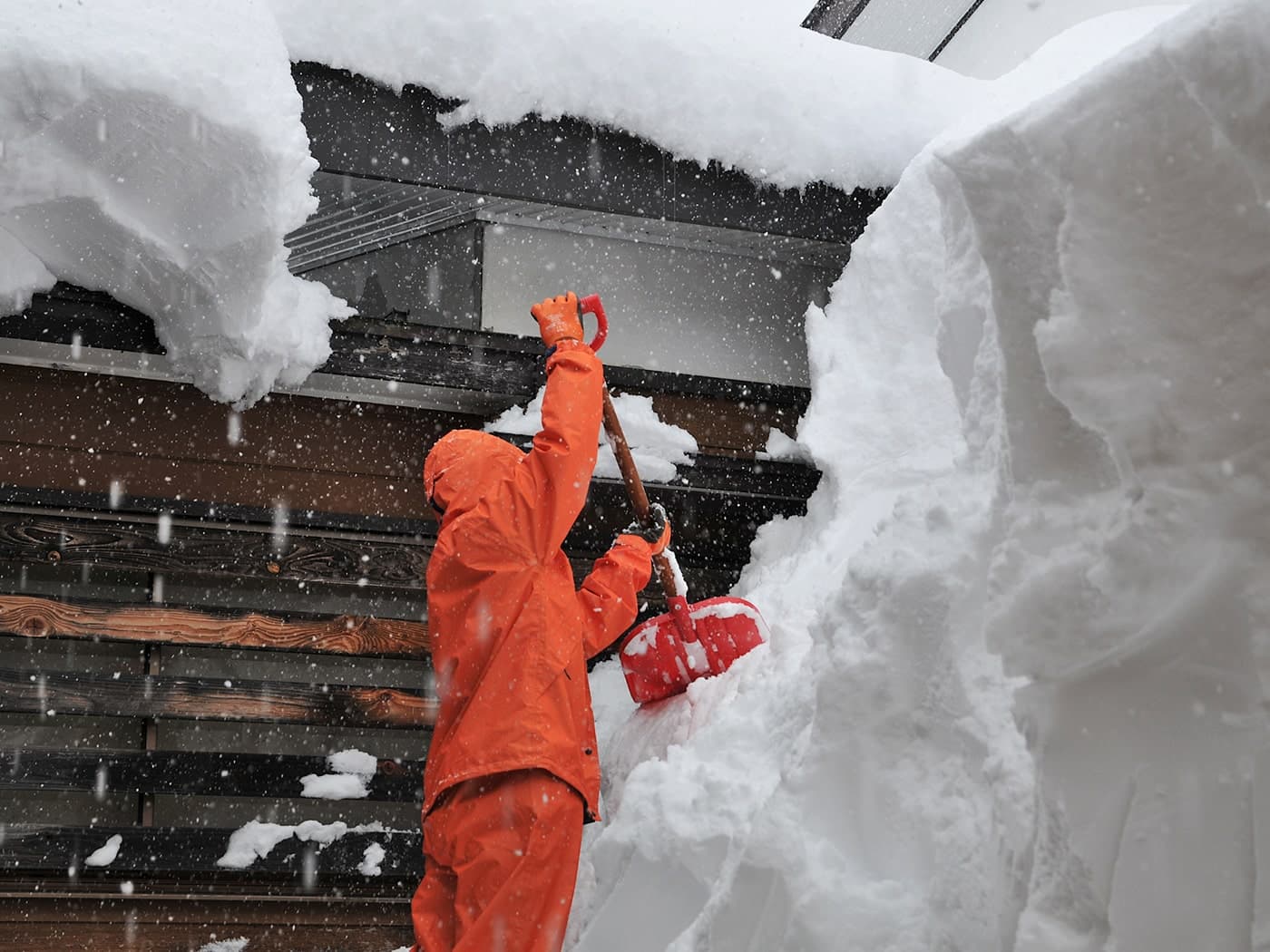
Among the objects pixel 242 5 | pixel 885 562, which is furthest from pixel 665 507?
pixel 885 562

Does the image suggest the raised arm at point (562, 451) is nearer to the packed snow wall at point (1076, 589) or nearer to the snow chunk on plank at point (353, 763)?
the packed snow wall at point (1076, 589)

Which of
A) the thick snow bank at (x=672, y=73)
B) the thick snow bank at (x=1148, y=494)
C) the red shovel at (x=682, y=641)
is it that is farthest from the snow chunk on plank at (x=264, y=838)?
the thick snow bank at (x=1148, y=494)

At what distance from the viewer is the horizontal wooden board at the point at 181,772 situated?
365 cm

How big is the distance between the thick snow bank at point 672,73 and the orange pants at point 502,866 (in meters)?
2.48

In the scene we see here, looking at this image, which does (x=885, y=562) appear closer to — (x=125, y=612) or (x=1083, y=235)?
(x=1083, y=235)

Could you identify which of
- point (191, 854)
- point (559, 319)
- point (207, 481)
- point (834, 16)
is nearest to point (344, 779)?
point (191, 854)

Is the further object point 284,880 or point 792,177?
point 792,177

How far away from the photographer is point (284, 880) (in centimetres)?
382

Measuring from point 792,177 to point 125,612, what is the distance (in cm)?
309

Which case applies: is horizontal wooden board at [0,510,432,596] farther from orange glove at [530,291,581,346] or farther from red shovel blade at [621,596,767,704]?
orange glove at [530,291,581,346]

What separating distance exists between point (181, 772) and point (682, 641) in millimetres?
1921

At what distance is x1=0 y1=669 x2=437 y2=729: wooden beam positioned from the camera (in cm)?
374

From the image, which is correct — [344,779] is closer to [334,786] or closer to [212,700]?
[334,786]

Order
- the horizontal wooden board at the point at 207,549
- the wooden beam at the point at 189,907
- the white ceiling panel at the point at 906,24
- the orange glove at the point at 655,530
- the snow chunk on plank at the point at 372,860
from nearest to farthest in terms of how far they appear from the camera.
→ the orange glove at the point at 655,530 < the wooden beam at the point at 189,907 < the snow chunk on plank at the point at 372,860 < the horizontal wooden board at the point at 207,549 < the white ceiling panel at the point at 906,24
